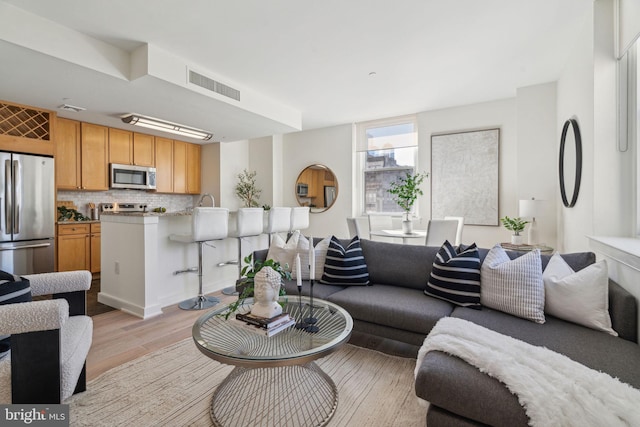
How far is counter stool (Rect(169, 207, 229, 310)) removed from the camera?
3.18 m

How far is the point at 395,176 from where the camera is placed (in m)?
5.37

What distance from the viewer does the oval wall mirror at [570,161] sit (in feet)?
9.17

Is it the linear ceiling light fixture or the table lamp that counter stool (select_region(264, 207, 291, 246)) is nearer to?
the linear ceiling light fixture

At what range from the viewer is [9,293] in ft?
4.91

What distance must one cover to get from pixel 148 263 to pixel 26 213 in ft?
6.85

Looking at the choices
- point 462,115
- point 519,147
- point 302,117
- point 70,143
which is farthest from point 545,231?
point 70,143

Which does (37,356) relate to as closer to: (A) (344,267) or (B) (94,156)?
(A) (344,267)

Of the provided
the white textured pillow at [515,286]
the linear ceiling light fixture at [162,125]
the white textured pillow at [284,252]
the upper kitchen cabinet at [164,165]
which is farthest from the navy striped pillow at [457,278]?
the upper kitchen cabinet at [164,165]

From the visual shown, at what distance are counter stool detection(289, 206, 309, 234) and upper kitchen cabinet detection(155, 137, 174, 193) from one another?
108 inches

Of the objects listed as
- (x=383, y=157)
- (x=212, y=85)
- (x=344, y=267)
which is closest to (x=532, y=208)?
(x=344, y=267)

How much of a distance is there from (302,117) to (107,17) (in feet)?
10.1

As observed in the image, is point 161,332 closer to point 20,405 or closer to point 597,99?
point 20,405

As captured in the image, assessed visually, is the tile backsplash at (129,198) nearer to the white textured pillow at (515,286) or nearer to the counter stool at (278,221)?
the counter stool at (278,221)

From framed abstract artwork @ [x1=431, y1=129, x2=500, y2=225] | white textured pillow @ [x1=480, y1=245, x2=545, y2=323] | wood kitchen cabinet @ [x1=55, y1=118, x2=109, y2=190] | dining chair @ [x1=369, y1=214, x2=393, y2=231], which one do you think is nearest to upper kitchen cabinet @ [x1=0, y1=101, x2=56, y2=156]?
wood kitchen cabinet @ [x1=55, y1=118, x2=109, y2=190]
